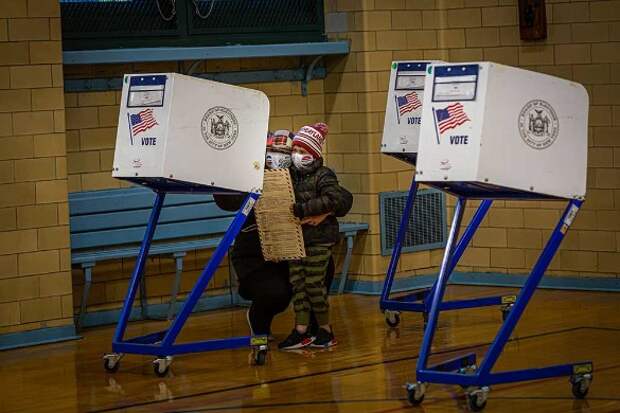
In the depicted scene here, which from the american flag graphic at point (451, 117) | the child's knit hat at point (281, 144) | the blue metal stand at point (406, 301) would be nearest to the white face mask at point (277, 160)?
the child's knit hat at point (281, 144)

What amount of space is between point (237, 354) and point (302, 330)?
0.42 metres

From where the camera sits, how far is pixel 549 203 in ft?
32.7

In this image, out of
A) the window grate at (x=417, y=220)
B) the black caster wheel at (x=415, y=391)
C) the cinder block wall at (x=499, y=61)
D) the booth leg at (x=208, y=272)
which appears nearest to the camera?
the black caster wheel at (x=415, y=391)

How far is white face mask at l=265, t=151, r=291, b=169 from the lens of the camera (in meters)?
8.02

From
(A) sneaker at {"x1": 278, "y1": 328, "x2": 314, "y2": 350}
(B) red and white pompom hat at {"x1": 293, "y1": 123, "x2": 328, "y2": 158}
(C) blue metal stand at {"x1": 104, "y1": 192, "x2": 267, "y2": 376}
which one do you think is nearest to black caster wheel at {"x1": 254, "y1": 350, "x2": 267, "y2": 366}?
(C) blue metal stand at {"x1": 104, "y1": 192, "x2": 267, "y2": 376}

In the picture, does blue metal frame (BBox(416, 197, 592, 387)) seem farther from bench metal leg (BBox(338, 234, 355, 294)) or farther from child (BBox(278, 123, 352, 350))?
bench metal leg (BBox(338, 234, 355, 294))

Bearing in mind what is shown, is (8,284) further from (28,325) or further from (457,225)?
(457,225)

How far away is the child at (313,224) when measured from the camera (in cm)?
790

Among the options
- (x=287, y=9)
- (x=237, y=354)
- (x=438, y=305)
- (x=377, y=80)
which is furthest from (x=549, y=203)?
(x=438, y=305)

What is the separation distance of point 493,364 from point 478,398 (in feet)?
0.59

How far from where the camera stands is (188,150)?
23.7 feet

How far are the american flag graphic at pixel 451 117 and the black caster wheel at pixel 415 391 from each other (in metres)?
1.22

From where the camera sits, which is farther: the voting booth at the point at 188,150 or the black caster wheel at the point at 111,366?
the black caster wheel at the point at 111,366

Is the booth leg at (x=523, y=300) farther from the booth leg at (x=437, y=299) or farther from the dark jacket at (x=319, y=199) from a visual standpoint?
the dark jacket at (x=319, y=199)
